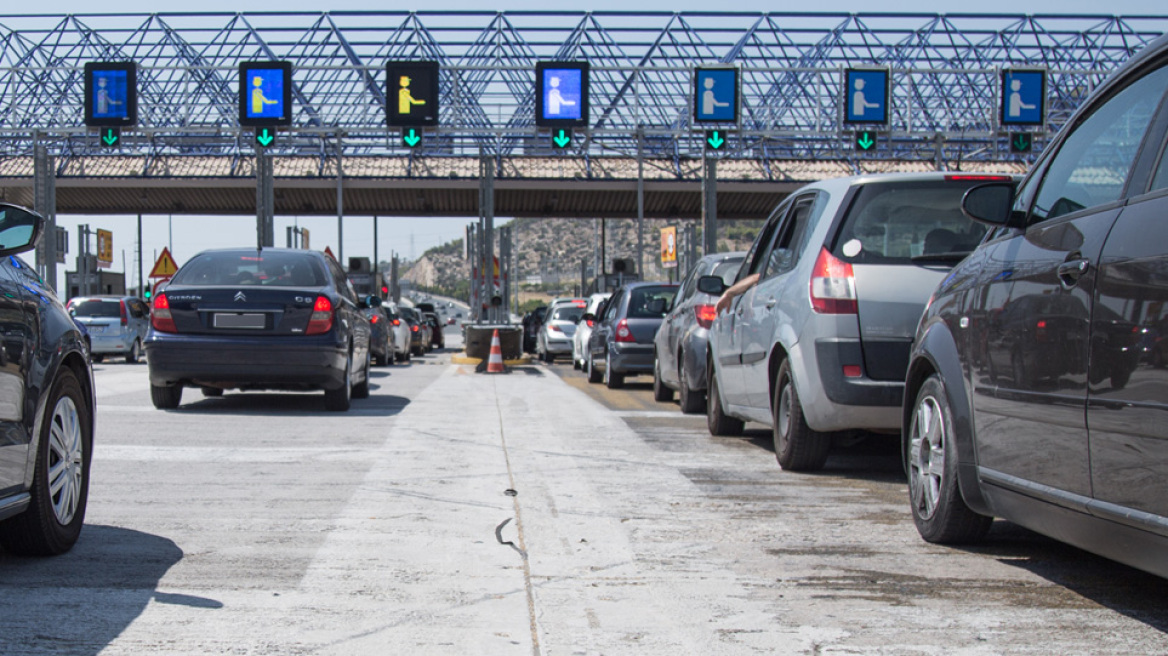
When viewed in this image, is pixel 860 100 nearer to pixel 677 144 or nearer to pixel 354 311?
pixel 677 144

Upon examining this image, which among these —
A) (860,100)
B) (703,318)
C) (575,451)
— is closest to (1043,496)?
(575,451)

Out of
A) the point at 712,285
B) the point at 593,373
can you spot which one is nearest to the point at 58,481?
the point at 712,285

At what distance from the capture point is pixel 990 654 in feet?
12.0

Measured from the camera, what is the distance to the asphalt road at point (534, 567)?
12.6 ft

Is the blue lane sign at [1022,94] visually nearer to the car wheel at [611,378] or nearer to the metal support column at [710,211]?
the metal support column at [710,211]

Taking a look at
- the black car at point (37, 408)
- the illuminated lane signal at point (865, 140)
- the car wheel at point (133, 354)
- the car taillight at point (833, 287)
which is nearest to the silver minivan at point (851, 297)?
the car taillight at point (833, 287)

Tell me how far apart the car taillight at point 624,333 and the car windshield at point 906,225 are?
9115 mm

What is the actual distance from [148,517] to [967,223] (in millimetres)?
4878

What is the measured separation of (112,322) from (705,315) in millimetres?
20342

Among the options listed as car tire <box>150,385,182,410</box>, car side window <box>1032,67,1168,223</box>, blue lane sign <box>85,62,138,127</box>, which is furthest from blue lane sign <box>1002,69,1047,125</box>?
car side window <box>1032,67,1168,223</box>

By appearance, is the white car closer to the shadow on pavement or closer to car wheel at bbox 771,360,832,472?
car wheel at bbox 771,360,832,472

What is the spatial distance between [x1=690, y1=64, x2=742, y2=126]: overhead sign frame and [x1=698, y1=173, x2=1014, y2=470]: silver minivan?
25701 mm

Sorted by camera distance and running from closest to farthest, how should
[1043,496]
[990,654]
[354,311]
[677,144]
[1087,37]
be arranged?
1. [990,654]
2. [1043,496]
3. [354,311]
4. [677,144]
5. [1087,37]

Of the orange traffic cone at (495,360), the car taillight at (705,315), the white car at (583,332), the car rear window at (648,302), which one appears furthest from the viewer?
the white car at (583,332)
